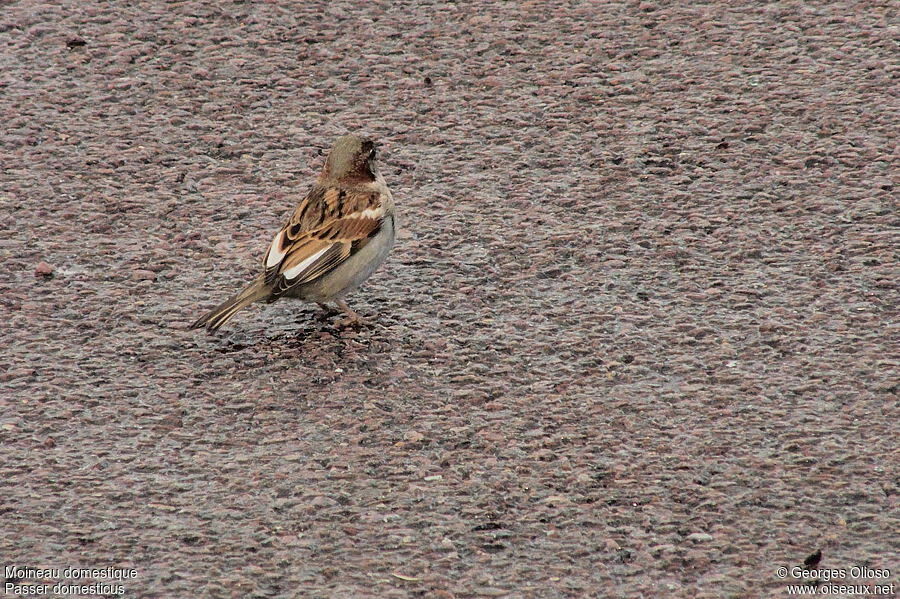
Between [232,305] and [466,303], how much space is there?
3.60 ft

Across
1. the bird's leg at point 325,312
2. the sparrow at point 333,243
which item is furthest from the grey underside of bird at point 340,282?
the bird's leg at point 325,312

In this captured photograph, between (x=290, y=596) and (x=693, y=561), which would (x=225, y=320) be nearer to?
(x=290, y=596)

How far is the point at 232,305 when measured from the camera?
19.2 ft

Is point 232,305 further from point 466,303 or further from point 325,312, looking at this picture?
point 466,303

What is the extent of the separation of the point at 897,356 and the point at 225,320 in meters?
2.91

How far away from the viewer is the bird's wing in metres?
6.01

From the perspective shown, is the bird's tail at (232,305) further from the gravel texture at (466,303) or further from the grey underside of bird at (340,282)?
the gravel texture at (466,303)

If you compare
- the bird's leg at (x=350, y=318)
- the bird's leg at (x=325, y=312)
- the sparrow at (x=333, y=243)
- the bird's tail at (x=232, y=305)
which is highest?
the sparrow at (x=333, y=243)

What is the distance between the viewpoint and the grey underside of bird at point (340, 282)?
19.4ft

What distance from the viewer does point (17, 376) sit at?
565cm

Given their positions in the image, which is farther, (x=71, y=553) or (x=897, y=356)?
(x=897, y=356)

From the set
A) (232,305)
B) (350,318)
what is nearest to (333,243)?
(350,318)

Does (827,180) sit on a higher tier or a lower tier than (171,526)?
higher

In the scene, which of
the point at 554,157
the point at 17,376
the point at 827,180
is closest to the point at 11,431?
the point at 17,376
